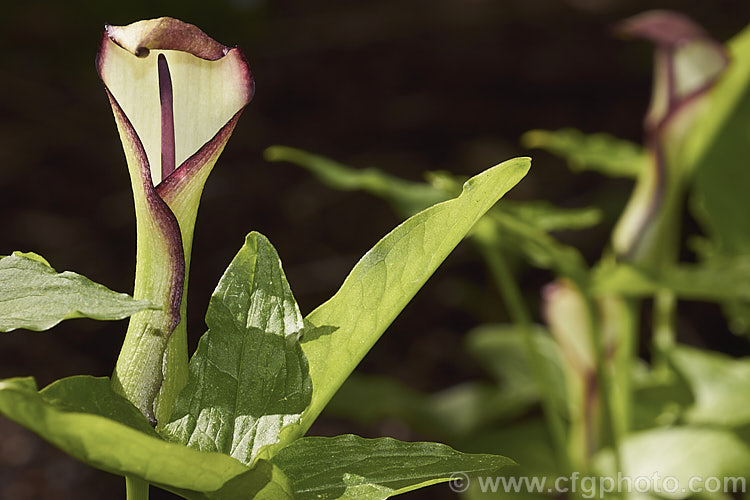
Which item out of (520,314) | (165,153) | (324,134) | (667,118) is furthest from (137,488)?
(324,134)

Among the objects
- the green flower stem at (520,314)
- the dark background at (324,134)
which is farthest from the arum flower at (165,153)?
the dark background at (324,134)

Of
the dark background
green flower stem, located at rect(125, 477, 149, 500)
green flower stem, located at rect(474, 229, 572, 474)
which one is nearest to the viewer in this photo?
green flower stem, located at rect(125, 477, 149, 500)

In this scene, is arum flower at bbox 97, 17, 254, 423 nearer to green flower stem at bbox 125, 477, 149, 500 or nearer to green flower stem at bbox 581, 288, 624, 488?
green flower stem at bbox 125, 477, 149, 500

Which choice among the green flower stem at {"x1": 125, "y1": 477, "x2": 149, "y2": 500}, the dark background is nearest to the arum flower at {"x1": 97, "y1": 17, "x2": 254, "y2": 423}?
the green flower stem at {"x1": 125, "y1": 477, "x2": 149, "y2": 500}

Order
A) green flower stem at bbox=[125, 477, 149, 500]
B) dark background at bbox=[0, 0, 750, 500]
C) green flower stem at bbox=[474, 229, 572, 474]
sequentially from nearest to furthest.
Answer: green flower stem at bbox=[125, 477, 149, 500] < green flower stem at bbox=[474, 229, 572, 474] < dark background at bbox=[0, 0, 750, 500]

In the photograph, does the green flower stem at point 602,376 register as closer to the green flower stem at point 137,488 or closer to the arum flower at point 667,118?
the arum flower at point 667,118

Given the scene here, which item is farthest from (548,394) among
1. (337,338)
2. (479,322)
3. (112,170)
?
(112,170)
